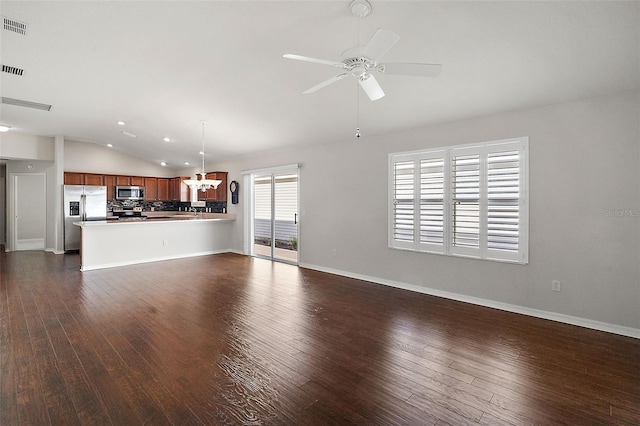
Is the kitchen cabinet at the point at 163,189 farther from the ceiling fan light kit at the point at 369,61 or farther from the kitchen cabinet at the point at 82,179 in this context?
the ceiling fan light kit at the point at 369,61

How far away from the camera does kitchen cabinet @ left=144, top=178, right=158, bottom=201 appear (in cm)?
974

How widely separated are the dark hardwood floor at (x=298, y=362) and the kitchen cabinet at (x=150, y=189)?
5681 mm

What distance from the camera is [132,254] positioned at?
6.65 metres

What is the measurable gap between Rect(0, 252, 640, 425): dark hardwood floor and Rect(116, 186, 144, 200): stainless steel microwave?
204 inches

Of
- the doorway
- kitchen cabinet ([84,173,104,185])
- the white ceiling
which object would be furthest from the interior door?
the doorway

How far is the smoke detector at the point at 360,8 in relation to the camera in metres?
2.46

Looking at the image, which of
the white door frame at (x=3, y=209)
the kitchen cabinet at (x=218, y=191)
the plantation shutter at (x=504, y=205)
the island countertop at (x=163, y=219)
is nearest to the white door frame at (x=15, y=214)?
the white door frame at (x=3, y=209)

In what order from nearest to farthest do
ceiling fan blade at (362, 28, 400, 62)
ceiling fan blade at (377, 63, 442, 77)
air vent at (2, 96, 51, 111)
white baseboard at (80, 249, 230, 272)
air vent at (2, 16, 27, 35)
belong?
ceiling fan blade at (362, 28, 400, 62) < ceiling fan blade at (377, 63, 442, 77) < air vent at (2, 16, 27, 35) < air vent at (2, 96, 51, 111) < white baseboard at (80, 249, 230, 272)

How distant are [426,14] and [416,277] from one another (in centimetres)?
349

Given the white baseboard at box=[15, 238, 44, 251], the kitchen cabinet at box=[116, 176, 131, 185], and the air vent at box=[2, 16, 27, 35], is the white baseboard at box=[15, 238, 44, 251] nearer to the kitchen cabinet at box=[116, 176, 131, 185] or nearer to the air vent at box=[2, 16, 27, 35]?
the kitchen cabinet at box=[116, 176, 131, 185]

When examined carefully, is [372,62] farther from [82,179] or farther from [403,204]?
[82,179]

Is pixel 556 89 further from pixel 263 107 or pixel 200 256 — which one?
pixel 200 256

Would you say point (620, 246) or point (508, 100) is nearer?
point (620, 246)

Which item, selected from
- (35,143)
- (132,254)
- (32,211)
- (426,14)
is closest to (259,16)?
(426,14)
